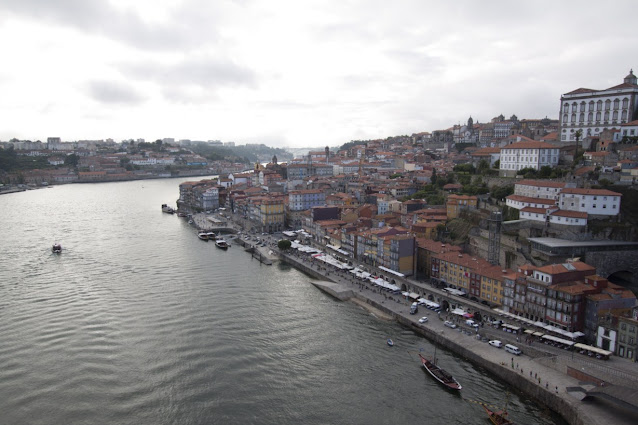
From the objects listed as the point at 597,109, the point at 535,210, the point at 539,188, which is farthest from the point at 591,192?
the point at 597,109

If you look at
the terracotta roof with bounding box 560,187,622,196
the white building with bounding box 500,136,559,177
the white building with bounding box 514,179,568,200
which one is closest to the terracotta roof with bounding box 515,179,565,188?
the white building with bounding box 514,179,568,200

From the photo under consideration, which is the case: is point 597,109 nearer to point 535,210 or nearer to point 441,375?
point 535,210

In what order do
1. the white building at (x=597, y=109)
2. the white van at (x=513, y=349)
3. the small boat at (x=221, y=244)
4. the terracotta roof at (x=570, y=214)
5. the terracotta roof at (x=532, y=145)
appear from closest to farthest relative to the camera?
the white van at (x=513, y=349) → the terracotta roof at (x=570, y=214) → the terracotta roof at (x=532, y=145) → the white building at (x=597, y=109) → the small boat at (x=221, y=244)

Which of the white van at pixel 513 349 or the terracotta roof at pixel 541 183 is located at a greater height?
the terracotta roof at pixel 541 183

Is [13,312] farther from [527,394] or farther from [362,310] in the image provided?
[527,394]

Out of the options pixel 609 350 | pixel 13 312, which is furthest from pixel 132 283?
pixel 609 350

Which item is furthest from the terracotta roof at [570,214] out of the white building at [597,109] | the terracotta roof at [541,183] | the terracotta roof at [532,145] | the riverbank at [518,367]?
the white building at [597,109]

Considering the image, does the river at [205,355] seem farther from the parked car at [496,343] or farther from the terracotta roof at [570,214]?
the terracotta roof at [570,214]
